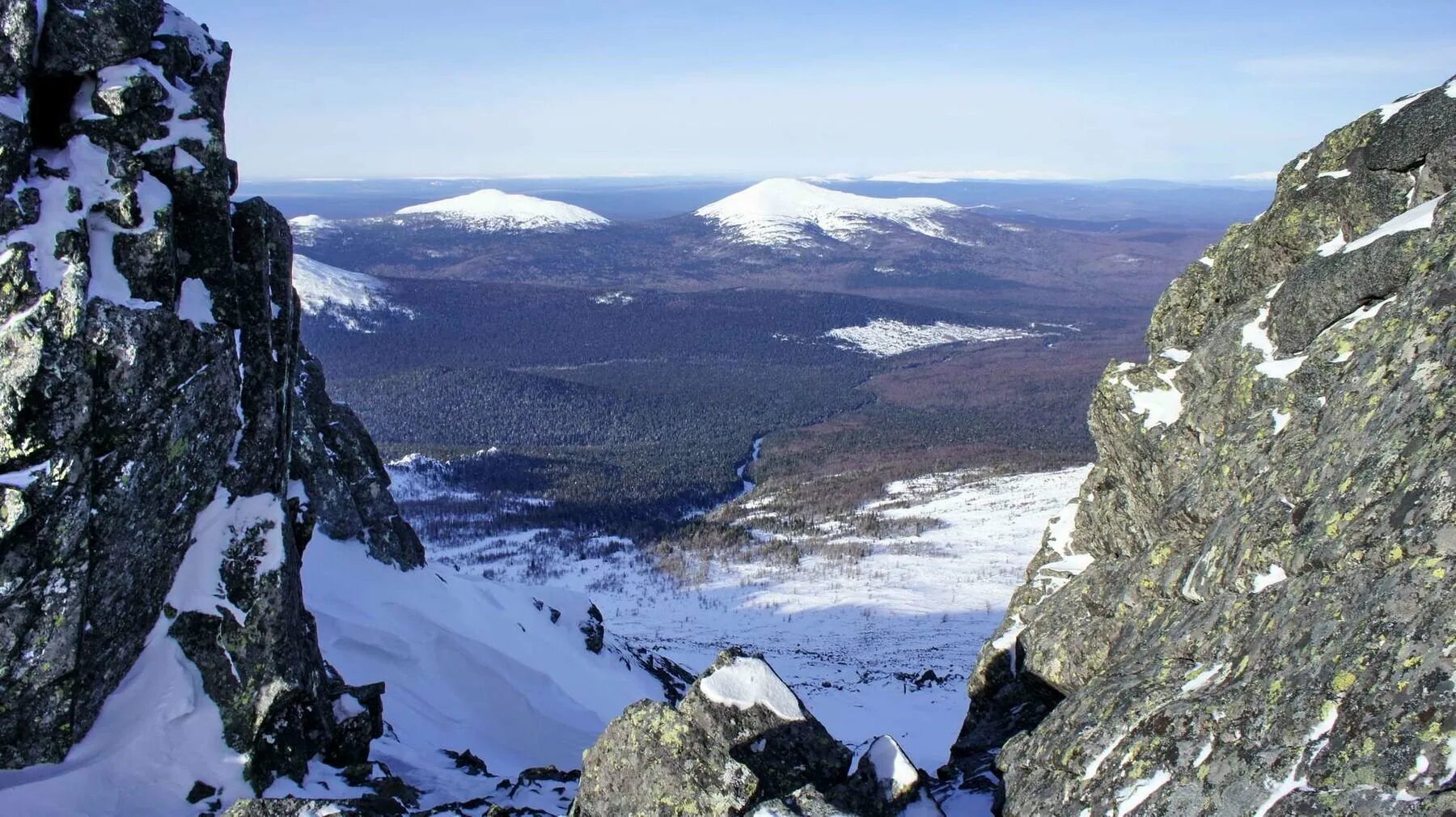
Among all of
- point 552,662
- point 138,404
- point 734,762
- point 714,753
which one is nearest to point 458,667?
point 552,662

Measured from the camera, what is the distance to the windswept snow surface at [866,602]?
3866cm

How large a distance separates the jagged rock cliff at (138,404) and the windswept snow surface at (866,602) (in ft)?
24.8

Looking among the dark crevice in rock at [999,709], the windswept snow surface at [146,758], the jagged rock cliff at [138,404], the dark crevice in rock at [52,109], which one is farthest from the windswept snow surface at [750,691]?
the dark crevice in rock at [52,109]

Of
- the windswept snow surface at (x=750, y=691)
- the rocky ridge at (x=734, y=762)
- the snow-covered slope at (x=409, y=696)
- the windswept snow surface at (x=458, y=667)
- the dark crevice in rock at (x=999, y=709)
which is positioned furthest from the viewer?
the windswept snow surface at (x=458, y=667)

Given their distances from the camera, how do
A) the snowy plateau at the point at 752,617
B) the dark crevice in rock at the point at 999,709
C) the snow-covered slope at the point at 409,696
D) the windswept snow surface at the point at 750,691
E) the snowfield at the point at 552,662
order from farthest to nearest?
the snowy plateau at the point at 752,617
the dark crevice in rock at the point at 999,709
the snowfield at the point at 552,662
the snow-covered slope at the point at 409,696
the windswept snow surface at the point at 750,691

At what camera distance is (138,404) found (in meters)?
14.1

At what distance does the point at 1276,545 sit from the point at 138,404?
15.5 metres

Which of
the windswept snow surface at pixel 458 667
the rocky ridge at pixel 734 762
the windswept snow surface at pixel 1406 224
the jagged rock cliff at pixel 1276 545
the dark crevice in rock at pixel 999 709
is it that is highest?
the windswept snow surface at pixel 1406 224

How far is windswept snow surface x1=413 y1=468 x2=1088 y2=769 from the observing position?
3866 cm

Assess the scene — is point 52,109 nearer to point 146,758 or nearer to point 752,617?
point 146,758

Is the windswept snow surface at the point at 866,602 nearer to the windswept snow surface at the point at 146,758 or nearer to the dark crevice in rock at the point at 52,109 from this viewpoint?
the windswept snow surface at the point at 146,758

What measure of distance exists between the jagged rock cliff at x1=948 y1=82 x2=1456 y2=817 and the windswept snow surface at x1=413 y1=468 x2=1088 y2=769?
11.2 metres

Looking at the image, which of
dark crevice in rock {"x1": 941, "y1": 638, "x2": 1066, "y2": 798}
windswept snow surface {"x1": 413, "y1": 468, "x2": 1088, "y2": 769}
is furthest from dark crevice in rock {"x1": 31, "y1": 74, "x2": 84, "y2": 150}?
dark crevice in rock {"x1": 941, "y1": 638, "x2": 1066, "y2": 798}

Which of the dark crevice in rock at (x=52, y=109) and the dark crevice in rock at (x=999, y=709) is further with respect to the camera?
the dark crevice in rock at (x=999, y=709)
